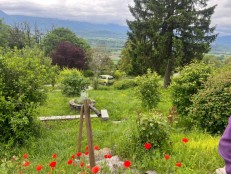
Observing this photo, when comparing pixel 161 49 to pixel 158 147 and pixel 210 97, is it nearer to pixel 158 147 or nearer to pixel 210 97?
pixel 210 97

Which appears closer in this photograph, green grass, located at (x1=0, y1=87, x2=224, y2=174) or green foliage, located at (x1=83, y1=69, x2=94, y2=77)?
green grass, located at (x1=0, y1=87, x2=224, y2=174)

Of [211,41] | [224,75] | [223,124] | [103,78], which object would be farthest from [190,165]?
[103,78]

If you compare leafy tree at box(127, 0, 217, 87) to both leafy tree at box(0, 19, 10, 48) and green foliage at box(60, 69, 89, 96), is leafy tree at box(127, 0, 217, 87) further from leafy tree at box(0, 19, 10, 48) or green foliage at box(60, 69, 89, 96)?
leafy tree at box(0, 19, 10, 48)

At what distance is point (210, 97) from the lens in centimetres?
720

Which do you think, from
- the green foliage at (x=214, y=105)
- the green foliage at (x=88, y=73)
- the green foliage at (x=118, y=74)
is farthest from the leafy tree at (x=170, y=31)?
the green foliage at (x=214, y=105)

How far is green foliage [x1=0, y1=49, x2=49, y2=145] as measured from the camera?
21.2 feet

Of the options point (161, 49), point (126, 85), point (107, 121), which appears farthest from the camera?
point (126, 85)

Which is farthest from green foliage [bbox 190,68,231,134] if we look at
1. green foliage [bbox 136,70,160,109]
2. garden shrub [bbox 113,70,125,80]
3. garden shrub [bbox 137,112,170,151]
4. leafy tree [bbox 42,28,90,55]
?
leafy tree [bbox 42,28,90,55]

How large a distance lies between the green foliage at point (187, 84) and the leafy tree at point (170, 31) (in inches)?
384

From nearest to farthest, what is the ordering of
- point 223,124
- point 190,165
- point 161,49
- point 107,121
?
1. point 190,165
2. point 223,124
3. point 107,121
4. point 161,49

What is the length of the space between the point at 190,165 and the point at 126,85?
1780cm

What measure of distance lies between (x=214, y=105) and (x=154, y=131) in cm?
297

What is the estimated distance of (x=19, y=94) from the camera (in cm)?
684

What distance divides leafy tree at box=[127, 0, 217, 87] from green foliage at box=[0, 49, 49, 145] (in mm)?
12995
